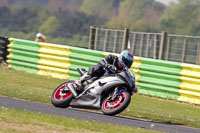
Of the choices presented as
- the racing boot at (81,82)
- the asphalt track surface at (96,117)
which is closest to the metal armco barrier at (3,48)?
the asphalt track surface at (96,117)

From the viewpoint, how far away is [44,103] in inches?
400

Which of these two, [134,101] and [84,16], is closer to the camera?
[134,101]

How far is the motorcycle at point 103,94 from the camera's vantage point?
875cm

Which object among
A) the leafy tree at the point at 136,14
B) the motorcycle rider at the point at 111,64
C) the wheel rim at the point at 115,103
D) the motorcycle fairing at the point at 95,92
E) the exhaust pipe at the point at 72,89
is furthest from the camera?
the leafy tree at the point at 136,14

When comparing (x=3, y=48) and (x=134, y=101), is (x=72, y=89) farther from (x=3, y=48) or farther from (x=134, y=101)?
(x=3, y=48)

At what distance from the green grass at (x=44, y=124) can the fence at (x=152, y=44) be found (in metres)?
7.85

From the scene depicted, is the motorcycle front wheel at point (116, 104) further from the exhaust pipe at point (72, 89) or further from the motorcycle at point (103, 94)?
the exhaust pipe at point (72, 89)

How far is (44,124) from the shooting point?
7.11 m

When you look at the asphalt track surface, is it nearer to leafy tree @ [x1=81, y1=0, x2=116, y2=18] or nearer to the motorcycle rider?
the motorcycle rider

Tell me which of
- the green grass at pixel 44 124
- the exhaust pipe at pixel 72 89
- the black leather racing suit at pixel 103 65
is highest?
the black leather racing suit at pixel 103 65

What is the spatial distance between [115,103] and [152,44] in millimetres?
8927

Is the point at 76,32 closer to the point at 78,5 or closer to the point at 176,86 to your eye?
the point at 78,5

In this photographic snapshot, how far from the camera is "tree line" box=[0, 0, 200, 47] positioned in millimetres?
24880

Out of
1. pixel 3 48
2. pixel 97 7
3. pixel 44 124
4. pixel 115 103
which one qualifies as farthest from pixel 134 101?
pixel 97 7
